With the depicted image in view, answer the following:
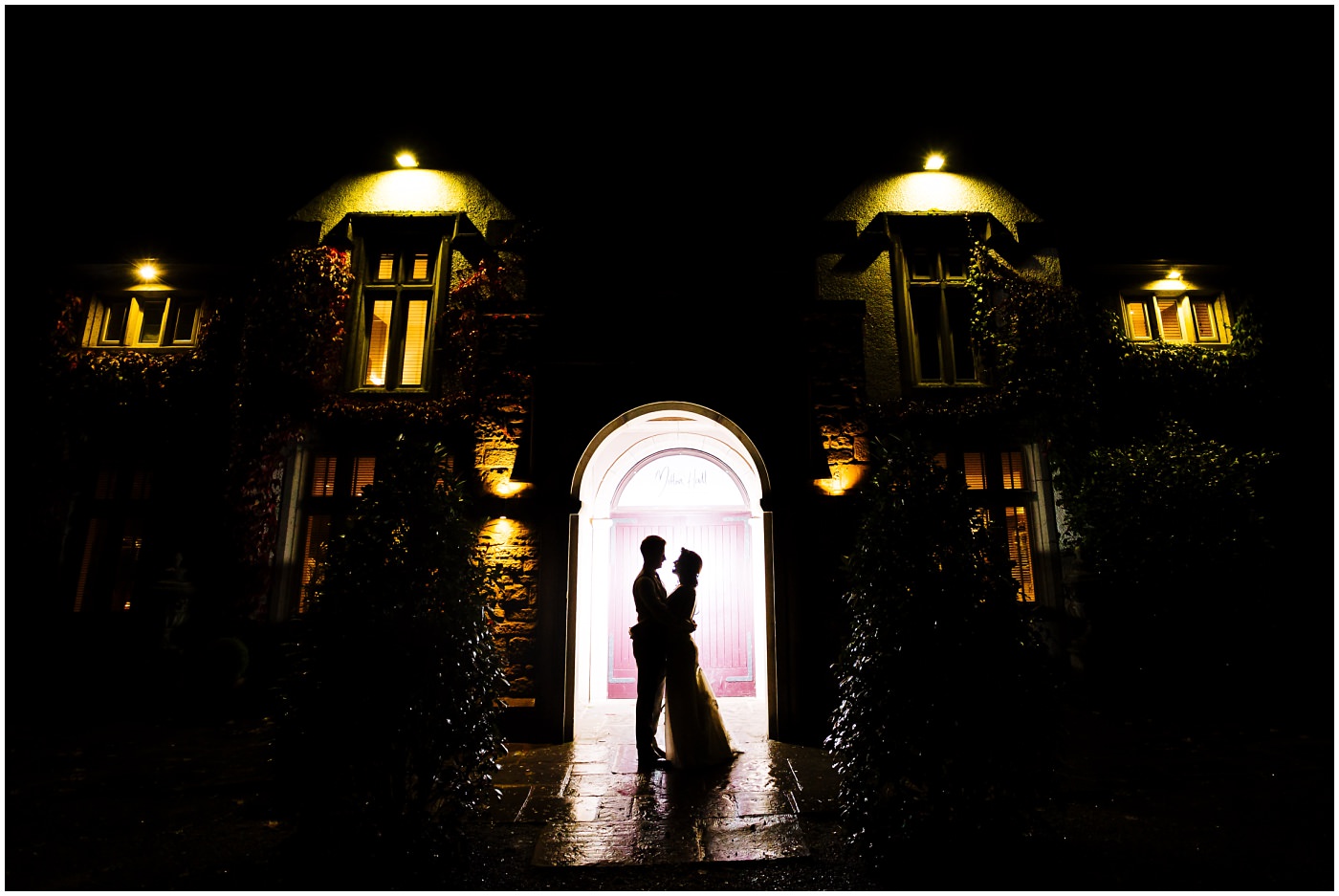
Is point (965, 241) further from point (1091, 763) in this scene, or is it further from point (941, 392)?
point (1091, 763)

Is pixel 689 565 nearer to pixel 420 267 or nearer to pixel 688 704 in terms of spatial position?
pixel 688 704

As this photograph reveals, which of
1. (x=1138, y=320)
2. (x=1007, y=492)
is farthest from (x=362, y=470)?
(x=1138, y=320)

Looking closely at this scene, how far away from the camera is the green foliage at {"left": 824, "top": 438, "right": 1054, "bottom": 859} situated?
3834mm

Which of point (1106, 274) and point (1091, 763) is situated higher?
point (1106, 274)

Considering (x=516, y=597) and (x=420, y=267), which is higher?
(x=420, y=267)

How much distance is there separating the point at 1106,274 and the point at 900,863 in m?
9.46

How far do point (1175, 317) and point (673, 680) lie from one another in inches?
386

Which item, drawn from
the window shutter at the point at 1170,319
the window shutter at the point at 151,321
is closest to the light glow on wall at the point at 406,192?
the window shutter at the point at 151,321

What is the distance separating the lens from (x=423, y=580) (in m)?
4.38

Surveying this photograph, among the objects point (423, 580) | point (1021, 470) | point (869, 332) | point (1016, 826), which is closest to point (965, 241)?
point (869, 332)

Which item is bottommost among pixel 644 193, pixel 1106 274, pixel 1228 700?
pixel 1228 700

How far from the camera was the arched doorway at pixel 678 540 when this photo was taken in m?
9.10

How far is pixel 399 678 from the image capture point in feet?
13.3

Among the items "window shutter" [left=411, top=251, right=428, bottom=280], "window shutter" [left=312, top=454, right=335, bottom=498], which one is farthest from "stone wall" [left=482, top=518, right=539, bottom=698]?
"window shutter" [left=411, top=251, right=428, bottom=280]
